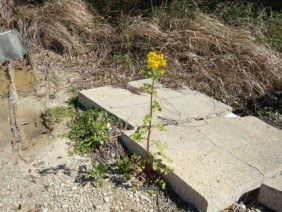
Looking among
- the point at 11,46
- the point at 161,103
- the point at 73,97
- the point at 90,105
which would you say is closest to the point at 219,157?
the point at 161,103

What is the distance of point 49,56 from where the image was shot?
5.60 meters

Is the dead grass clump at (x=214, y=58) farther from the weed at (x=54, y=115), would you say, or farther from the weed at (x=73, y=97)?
the weed at (x=54, y=115)

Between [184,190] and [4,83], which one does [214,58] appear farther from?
[4,83]

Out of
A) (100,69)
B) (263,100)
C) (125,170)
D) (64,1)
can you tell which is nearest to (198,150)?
(125,170)

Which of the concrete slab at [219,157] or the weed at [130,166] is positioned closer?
the concrete slab at [219,157]

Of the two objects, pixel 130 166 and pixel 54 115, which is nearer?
pixel 130 166

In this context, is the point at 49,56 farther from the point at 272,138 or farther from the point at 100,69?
the point at 272,138

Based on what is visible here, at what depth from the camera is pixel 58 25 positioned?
5902 millimetres

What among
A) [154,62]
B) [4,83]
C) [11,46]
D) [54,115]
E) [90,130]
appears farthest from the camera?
[11,46]

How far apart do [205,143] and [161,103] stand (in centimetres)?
98

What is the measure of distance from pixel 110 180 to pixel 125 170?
14 centimetres

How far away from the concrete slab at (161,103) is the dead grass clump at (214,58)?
15.1 inches

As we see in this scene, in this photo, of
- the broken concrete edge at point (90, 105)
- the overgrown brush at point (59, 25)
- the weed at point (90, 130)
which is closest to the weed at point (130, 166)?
the weed at point (90, 130)

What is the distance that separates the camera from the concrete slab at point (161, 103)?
11.7 ft
